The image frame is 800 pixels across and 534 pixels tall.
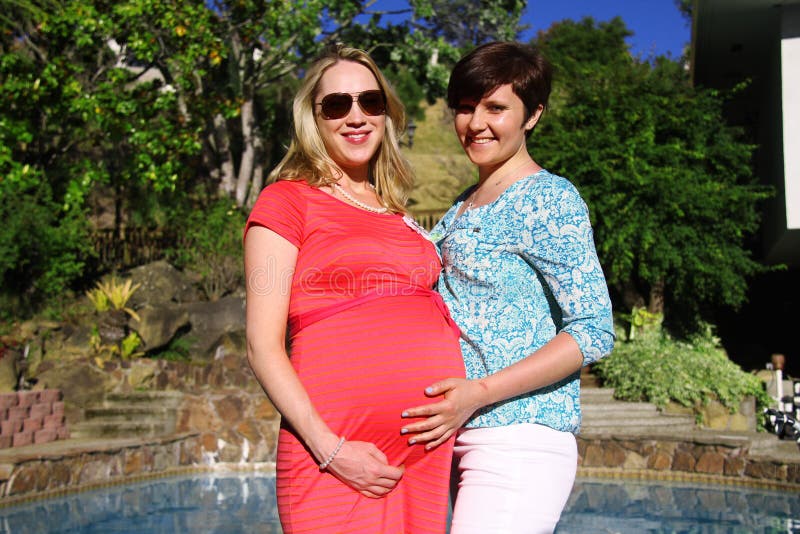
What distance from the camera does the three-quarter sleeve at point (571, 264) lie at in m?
2.10

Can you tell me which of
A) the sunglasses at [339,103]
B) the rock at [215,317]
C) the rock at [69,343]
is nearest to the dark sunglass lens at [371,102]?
the sunglasses at [339,103]

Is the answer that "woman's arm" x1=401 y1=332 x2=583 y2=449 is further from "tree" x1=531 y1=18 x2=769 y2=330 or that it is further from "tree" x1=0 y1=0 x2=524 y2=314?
"tree" x1=0 y1=0 x2=524 y2=314

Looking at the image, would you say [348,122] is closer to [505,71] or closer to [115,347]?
[505,71]

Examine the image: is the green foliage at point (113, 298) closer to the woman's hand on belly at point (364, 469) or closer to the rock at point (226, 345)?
the rock at point (226, 345)

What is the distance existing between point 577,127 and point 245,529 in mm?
8688

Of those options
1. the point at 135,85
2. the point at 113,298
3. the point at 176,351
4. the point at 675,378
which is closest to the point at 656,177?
the point at 675,378

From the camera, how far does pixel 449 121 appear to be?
33188 millimetres

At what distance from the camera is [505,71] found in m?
2.30

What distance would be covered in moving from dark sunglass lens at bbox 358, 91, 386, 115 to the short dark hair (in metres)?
0.23

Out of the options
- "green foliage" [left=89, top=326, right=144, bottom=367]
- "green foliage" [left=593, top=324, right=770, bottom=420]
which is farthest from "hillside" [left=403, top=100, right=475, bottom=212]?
"green foliage" [left=89, top=326, right=144, bottom=367]

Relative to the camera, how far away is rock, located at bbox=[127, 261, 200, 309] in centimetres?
1378

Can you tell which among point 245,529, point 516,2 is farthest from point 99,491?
point 516,2

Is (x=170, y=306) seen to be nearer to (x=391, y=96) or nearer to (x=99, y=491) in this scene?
(x=99, y=491)

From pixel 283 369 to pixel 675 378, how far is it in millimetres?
9543
